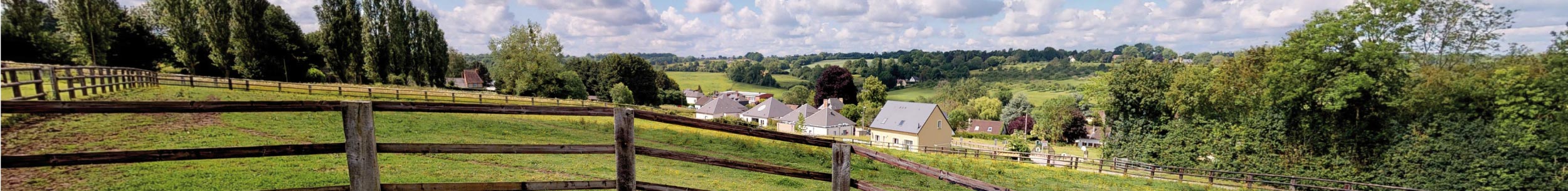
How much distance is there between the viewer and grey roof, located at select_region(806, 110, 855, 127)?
3886 cm

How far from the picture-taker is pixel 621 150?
4012 millimetres

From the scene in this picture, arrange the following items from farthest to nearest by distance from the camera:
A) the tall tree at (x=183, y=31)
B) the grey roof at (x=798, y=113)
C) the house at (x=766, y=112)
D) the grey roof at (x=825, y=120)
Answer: the house at (x=766, y=112), the grey roof at (x=798, y=113), the grey roof at (x=825, y=120), the tall tree at (x=183, y=31)

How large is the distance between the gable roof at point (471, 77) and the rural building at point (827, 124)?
42.2m

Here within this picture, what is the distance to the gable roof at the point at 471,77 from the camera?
214 ft

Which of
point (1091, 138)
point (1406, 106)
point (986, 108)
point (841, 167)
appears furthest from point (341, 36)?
point (986, 108)

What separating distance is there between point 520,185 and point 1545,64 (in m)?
21.9

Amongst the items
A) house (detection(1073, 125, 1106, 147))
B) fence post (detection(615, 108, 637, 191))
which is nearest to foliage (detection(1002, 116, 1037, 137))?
house (detection(1073, 125, 1106, 147))

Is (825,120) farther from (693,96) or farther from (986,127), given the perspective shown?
(693,96)

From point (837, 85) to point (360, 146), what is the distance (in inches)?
2181

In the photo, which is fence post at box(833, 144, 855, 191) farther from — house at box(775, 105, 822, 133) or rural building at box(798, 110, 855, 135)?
house at box(775, 105, 822, 133)

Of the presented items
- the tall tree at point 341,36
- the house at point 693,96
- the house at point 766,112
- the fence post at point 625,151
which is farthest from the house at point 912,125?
the house at point 693,96

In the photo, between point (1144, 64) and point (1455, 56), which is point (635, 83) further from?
point (1455, 56)

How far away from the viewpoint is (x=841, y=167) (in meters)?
4.16

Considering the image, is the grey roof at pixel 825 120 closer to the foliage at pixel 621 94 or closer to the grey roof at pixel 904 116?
the grey roof at pixel 904 116
